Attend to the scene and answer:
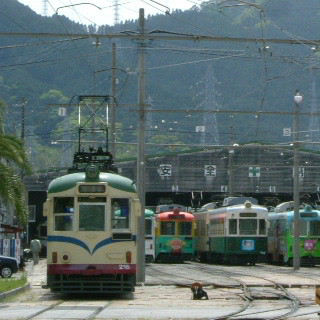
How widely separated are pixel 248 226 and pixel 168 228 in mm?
6230

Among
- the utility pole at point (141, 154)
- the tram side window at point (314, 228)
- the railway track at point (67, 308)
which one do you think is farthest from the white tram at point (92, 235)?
the tram side window at point (314, 228)

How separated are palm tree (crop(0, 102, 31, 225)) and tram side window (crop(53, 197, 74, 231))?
2320 mm

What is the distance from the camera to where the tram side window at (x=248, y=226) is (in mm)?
56781

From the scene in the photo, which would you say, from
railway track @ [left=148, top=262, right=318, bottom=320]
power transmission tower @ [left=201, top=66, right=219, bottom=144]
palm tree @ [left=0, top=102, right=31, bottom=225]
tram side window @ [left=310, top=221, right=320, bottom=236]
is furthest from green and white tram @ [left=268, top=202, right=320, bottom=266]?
power transmission tower @ [left=201, top=66, right=219, bottom=144]

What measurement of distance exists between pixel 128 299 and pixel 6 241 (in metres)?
27.4

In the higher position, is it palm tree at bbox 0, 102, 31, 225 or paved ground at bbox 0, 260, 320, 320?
palm tree at bbox 0, 102, 31, 225

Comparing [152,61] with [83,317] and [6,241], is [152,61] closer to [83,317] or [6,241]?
[6,241]

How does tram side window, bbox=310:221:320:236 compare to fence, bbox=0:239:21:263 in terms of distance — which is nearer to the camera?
fence, bbox=0:239:21:263

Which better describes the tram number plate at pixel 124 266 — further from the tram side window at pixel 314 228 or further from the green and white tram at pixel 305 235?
the tram side window at pixel 314 228

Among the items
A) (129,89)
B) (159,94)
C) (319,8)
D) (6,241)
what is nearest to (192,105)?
(159,94)

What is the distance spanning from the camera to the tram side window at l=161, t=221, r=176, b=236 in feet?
203

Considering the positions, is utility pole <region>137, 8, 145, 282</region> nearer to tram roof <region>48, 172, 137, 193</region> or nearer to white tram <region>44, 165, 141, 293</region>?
tram roof <region>48, 172, 137, 193</region>

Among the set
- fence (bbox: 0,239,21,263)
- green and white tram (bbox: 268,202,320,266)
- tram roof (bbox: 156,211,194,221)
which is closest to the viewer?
fence (bbox: 0,239,21,263)

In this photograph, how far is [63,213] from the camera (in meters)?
27.7
